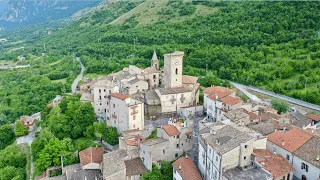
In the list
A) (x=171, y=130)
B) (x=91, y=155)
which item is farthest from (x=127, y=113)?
(x=171, y=130)

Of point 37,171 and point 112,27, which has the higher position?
point 112,27

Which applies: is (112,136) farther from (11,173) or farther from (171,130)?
(11,173)

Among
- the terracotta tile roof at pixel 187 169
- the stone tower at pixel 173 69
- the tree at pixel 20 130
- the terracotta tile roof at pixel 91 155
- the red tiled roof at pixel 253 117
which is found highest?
the stone tower at pixel 173 69

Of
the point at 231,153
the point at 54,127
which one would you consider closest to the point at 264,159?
the point at 231,153

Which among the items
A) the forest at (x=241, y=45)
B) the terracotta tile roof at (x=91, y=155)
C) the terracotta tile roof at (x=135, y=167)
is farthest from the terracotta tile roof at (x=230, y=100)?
the forest at (x=241, y=45)

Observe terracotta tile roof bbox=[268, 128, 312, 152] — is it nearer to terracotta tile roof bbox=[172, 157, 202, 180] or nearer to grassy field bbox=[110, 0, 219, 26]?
terracotta tile roof bbox=[172, 157, 202, 180]

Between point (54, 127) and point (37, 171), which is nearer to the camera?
point (37, 171)

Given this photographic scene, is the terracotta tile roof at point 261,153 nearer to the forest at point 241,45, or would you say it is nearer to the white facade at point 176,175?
the white facade at point 176,175

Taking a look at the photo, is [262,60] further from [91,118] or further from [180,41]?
[91,118]
